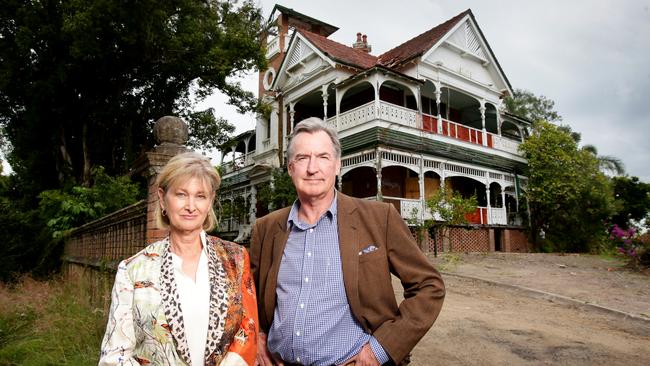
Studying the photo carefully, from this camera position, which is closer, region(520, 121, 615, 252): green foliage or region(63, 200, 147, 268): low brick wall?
region(63, 200, 147, 268): low brick wall

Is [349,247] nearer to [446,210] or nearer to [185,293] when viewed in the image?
[185,293]

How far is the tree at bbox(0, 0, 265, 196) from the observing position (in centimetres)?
1266

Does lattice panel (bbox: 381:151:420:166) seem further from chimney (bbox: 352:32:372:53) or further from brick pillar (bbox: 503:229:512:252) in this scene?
chimney (bbox: 352:32:372:53)

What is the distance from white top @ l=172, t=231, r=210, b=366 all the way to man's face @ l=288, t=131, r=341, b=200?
0.66 metres

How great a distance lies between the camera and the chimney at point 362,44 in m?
22.6

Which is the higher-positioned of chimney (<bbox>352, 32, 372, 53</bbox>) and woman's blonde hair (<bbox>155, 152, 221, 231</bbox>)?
chimney (<bbox>352, 32, 372, 53</bbox>)

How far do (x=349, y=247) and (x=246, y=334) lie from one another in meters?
0.64

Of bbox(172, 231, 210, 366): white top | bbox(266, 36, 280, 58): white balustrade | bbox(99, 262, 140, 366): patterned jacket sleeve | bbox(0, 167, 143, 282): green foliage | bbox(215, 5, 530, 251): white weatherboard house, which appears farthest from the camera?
bbox(266, 36, 280, 58): white balustrade

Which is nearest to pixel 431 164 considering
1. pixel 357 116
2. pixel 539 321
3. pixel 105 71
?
pixel 357 116

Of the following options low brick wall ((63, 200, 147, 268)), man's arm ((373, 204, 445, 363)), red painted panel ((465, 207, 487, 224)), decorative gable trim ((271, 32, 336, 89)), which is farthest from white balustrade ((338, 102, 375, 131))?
man's arm ((373, 204, 445, 363))

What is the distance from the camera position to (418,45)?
19.2 m

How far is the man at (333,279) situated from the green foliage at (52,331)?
307cm

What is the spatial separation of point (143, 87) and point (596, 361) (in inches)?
655

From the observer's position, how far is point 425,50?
17516 millimetres
